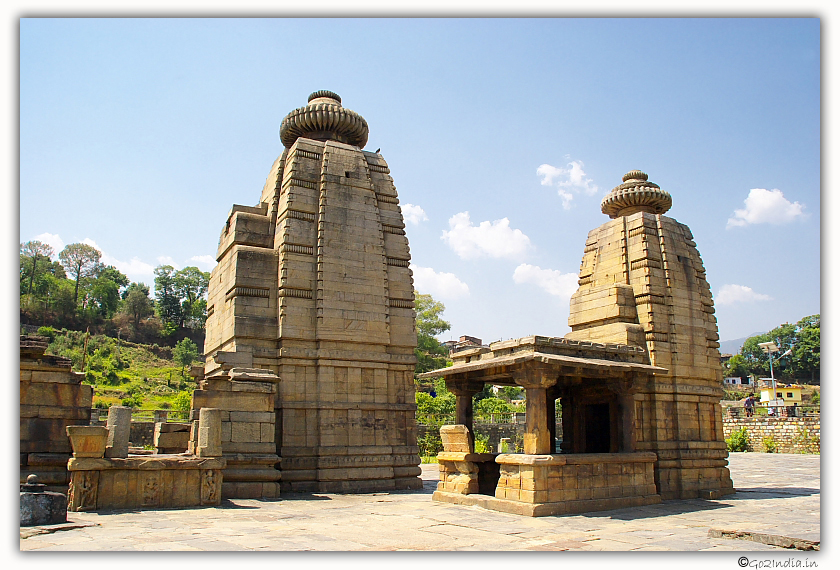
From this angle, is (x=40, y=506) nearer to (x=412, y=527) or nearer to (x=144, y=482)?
(x=144, y=482)

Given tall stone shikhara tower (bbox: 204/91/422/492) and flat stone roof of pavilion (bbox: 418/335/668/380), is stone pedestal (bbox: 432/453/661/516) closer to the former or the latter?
flat stone roof of pavilion (bbox: 418/335/668/380)

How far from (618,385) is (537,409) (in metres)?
2.24

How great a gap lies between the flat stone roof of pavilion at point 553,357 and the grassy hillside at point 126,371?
102ft

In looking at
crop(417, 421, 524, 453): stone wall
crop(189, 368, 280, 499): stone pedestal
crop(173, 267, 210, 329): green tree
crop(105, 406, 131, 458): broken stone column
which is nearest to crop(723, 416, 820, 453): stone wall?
crop(417, 421, 524, 453): stone wall

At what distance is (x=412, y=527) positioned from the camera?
9.66m

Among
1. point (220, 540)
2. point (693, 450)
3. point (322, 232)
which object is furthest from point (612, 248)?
point (220, 540)

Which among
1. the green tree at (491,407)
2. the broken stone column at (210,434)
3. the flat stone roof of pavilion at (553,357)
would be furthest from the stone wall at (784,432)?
the broken stone column at (210,434)

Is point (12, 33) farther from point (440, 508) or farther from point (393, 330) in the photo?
point (393, 330)

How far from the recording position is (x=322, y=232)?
16203 millimetres

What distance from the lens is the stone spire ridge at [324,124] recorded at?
17.9 m

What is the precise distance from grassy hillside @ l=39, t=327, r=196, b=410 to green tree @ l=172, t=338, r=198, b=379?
2.47 feet

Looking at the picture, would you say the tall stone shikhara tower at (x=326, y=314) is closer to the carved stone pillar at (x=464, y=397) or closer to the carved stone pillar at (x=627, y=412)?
the carved stone pillar at (x=464, y=397)

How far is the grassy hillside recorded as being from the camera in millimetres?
44781

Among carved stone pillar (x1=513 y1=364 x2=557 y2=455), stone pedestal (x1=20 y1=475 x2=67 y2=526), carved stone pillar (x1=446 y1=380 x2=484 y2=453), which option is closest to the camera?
stone pedestal (x1=20 y1=475 x2=67 y2=526)
